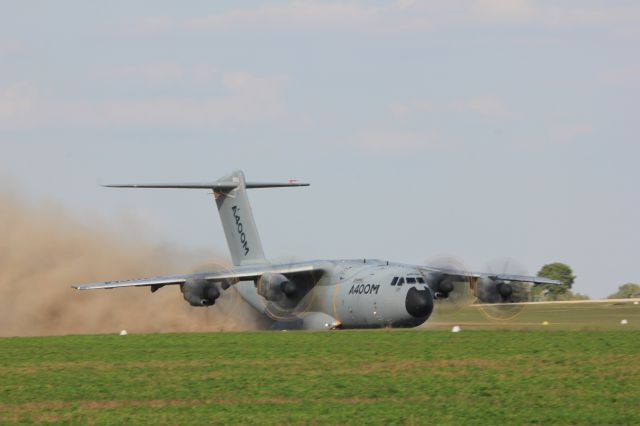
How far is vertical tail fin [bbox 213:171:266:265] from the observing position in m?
57.2

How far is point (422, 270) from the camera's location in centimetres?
5103

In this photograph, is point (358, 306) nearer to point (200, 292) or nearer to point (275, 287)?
point (275, 287)

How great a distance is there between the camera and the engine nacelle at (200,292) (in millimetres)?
48969

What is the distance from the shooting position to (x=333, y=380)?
84.9 feet

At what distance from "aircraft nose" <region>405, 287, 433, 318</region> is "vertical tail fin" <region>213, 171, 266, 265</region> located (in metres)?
13.7

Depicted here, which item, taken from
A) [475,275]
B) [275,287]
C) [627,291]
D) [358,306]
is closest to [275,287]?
[275,287]

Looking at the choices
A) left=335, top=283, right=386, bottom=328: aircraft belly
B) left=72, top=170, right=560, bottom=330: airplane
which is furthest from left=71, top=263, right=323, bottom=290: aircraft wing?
left=335, top=283, right=386, bottom=328: aircraft belly

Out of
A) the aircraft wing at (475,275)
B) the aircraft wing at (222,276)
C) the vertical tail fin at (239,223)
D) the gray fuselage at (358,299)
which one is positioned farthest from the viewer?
the vertical tail fin at (239,223)

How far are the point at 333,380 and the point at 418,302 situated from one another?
62.1ft

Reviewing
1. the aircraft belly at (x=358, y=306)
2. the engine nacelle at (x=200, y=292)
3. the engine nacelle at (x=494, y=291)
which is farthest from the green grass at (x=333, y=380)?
the engine nacelle at (x=494, y=291)

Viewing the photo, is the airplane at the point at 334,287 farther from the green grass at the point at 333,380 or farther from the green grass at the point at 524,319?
the green grass at the point at 333,380

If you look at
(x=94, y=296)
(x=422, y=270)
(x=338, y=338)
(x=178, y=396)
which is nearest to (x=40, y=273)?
(x=94, y=296)

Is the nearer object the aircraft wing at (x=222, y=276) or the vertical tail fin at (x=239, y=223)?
the aircraft wing at (x=222, y=276)

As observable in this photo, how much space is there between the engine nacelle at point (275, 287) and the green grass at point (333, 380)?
35.8ft
